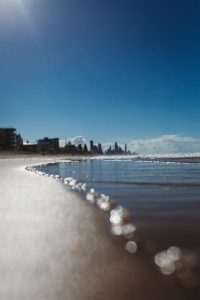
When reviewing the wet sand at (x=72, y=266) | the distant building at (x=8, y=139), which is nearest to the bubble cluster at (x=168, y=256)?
the wet sand at (x=72, y=266)

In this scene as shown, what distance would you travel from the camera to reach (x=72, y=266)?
405 centimetres

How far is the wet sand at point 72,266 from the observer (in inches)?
130

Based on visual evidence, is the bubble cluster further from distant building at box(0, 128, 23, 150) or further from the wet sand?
distant building at box(0, 128, 23, 150)

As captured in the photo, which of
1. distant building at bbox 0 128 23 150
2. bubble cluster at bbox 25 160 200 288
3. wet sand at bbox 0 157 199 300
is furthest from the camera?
distant building at bbox 0 128 23 150

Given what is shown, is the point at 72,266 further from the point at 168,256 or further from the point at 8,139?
the point at 8,139

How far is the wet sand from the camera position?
10.8 feet

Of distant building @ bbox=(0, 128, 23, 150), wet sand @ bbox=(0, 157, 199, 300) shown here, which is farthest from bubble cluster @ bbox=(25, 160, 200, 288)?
distant building @ bbox=(0, 128, 23, 150)

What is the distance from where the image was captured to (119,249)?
479cm

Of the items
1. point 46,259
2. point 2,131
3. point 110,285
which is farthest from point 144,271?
point 2,131

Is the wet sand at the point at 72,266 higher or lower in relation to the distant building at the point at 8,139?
lower

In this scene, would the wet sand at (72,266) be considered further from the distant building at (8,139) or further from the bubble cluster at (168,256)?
the distant building at (8,139)

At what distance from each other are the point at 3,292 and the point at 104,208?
524 cm

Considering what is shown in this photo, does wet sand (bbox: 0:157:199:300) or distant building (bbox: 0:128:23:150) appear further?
distant building (bbox: 0:128:23:150)

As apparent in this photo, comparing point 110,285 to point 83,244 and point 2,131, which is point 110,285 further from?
point 2,131
